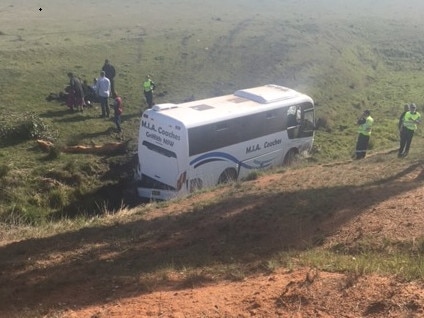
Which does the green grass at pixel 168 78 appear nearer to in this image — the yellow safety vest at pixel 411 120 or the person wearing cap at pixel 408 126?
the person wearing cap at pixel 408 126

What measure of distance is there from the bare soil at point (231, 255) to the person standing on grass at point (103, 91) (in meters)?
9.89

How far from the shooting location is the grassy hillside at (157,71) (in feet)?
63.2

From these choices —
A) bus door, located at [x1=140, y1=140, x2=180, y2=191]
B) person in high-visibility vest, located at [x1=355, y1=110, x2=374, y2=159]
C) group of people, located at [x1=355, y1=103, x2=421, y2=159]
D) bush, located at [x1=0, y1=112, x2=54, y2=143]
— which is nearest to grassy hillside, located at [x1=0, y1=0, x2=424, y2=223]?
bush, located at [x1=0, y1=112, x2=54, y2=143]

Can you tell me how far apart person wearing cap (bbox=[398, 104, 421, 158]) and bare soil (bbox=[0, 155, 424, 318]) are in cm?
181

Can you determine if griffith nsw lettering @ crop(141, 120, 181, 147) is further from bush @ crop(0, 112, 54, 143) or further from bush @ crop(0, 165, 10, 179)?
bush @ crop(0, 112, 54, 143)

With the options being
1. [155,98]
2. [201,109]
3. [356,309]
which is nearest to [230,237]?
[356,309]

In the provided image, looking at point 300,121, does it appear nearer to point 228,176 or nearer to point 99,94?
point 228,176

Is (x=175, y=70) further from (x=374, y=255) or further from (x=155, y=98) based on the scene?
(x=374, y=255)

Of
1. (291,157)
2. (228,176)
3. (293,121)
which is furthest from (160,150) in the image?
(291,157)

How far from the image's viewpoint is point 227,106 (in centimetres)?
1981

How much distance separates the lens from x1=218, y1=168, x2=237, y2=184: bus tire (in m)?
19.4

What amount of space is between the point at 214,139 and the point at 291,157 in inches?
192

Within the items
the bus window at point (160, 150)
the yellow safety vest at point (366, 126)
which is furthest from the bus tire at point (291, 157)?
the bus window at point (160, 150)

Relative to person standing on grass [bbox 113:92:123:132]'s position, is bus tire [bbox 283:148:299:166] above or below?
below
